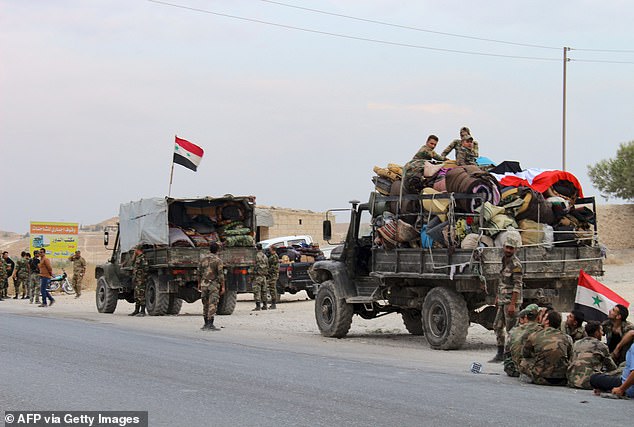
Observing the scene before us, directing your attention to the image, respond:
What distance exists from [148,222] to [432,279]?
9635mm

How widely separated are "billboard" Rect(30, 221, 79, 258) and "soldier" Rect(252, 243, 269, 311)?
2386 cm

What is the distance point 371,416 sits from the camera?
27.0 ft

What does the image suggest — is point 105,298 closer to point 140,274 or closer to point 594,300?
point 140,274

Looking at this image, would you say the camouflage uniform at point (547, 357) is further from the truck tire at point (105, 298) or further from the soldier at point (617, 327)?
the truck tire at point (105, 298)

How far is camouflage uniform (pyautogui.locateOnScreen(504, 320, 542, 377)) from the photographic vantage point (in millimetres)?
10938


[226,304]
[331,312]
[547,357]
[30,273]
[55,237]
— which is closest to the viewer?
[547,357]

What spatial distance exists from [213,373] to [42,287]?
19707 mm

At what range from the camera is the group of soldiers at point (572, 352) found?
982cm

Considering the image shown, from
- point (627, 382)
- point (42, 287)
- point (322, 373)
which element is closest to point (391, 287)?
point (322, 373)

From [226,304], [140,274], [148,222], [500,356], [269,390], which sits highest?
[148,222]

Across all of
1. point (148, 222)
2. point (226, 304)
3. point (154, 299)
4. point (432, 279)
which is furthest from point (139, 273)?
point (432, 279)

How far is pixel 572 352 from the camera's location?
10.6 m

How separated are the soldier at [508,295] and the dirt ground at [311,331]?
0.54 m

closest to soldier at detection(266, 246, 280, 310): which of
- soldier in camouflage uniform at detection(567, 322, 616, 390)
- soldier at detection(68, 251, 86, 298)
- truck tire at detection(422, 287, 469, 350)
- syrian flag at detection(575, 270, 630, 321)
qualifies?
truck tire at detection(422, 287, 469, 350)
